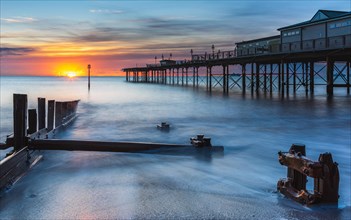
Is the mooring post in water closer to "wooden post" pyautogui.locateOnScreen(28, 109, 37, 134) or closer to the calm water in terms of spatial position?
"wooden post" pyautogui.locateOnScreen(28, 109, 37, 134)

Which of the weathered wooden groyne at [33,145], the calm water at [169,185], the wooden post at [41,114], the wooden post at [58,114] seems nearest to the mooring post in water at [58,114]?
the wooden post at [58,114]

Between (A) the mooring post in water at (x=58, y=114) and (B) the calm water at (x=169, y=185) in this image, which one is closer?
(B) the calm water at (x=169, y=185)

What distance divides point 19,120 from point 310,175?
640 cm

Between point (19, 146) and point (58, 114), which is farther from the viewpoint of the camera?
point (58, 114)

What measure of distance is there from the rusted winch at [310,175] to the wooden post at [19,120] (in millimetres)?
5757

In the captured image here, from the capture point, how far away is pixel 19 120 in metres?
8.91

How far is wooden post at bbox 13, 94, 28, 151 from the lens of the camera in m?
8.82

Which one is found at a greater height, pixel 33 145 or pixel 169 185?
pixel 33 145

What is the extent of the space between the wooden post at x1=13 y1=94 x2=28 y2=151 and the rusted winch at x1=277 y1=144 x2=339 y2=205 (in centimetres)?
576

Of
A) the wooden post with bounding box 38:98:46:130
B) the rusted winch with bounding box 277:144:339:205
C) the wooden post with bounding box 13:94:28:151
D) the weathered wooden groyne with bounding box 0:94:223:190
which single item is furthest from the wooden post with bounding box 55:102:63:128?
the rusted winch with bounding box 277:144:339:205

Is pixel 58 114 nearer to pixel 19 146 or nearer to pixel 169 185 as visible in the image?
pixel 19 146

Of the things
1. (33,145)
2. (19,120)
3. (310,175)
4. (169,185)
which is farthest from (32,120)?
(310,175)

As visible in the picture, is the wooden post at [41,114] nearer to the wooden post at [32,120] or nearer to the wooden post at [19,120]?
the wooden post at [32,120]

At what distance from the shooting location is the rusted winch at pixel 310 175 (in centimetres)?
562
